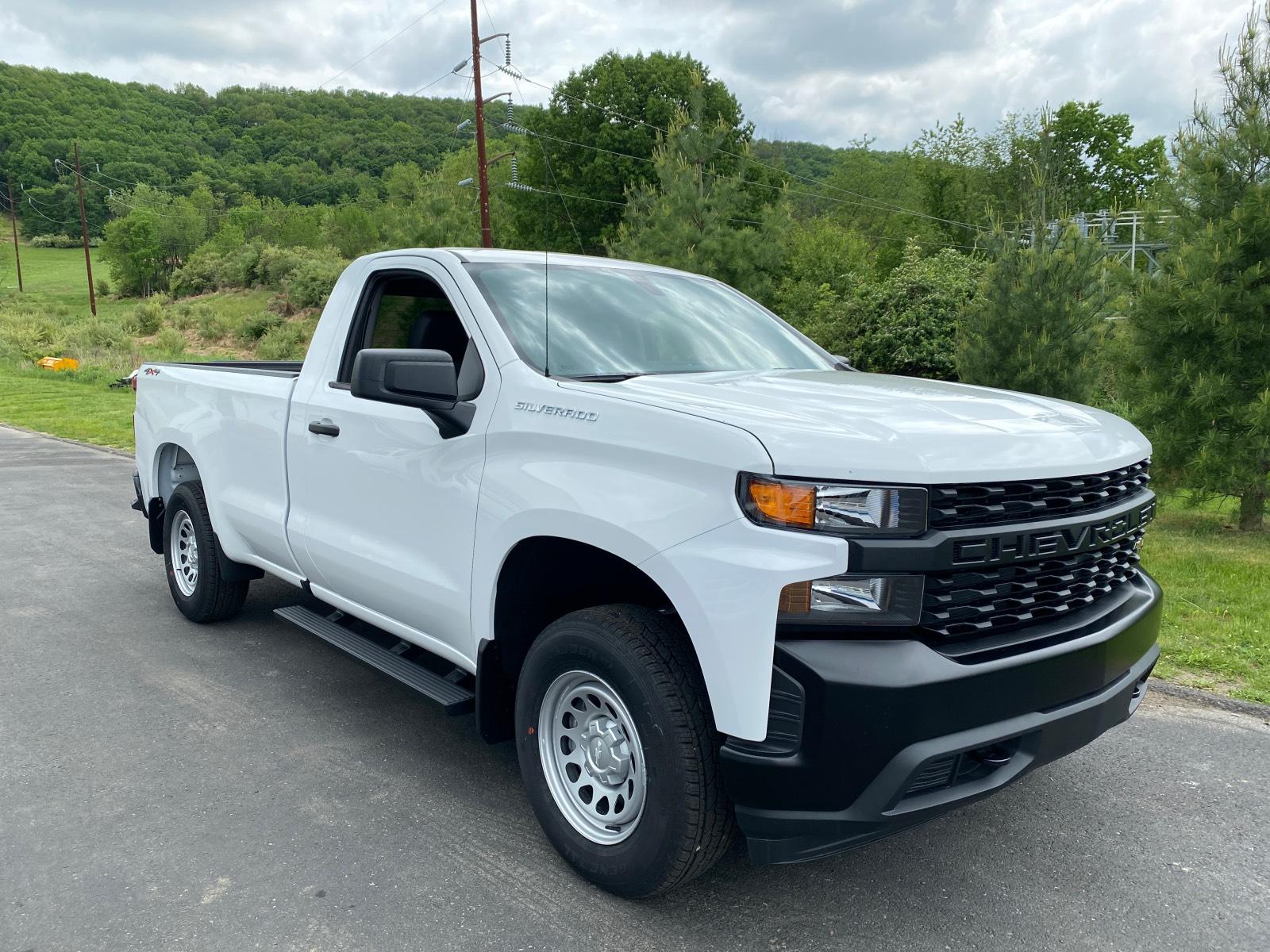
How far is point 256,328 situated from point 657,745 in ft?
167

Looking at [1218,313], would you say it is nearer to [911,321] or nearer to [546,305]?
[546,305]

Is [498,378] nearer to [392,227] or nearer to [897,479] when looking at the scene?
[897,479]

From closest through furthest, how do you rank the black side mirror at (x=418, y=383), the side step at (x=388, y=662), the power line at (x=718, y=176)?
1. the black side mirror at (x=418, y=383)
2. the side step at (x=388, y=662)
3. the power line at (x=718, y=176)

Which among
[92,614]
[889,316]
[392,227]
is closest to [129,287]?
[392,227]

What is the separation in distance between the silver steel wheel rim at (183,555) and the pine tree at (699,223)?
1075 centimetres

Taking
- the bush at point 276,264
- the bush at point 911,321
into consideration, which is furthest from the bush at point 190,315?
the bush at point 911,321

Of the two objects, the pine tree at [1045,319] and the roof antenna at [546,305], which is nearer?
the roof antenna at [546,305]

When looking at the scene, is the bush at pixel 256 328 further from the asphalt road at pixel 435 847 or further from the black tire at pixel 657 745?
the black tire at pixel 657 745

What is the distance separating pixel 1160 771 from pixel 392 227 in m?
29.3

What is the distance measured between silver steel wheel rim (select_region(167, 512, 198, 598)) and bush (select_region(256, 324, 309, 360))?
3808 cm

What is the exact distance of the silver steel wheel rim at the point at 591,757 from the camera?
9.70 ft

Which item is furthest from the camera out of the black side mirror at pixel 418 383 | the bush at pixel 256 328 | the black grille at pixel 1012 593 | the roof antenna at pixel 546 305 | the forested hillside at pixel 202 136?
the forested hillside at pixel 202 136

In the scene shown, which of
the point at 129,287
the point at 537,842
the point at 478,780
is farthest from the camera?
the point at 129,287

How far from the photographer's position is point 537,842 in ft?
11.2
